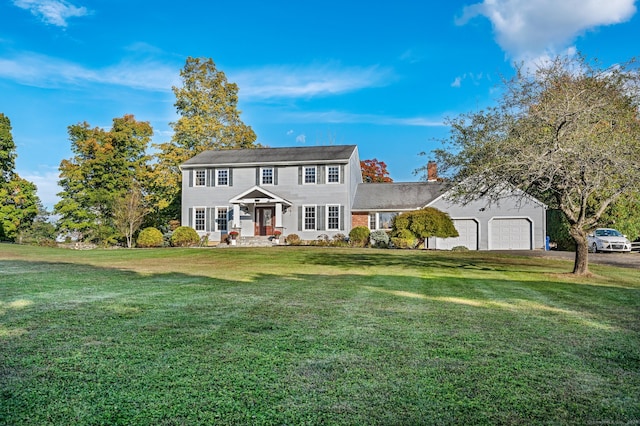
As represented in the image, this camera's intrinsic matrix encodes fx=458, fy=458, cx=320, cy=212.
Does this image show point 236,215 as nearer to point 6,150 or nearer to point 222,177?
point 222,177

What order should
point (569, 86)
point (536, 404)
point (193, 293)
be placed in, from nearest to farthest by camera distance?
point (536, 404)
point (193, 293)
point (569, 86)

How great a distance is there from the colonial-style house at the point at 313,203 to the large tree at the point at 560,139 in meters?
14.9

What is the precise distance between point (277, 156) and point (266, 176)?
5.56 feet

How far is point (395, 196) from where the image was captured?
3188cm

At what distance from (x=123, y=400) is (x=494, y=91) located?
45.0ft

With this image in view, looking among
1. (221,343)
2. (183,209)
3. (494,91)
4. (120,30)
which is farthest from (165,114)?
(221,343)

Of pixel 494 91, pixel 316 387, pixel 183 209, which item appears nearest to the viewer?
pixel 316 387

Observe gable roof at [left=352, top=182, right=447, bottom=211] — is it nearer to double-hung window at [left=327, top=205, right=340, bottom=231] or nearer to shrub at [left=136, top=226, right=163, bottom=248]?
double-hung window at [left=327, top=205, right=340, bottom=231]

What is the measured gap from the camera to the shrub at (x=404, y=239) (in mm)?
26422

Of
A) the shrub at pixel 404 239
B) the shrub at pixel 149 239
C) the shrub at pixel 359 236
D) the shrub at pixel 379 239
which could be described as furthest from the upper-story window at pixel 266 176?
the shrub at pixel 404 239

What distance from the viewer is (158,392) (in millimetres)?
3395

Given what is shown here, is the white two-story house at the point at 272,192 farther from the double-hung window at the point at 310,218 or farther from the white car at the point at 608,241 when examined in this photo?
the white car at the point at 608,241

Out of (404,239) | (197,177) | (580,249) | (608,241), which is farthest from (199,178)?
(608,241)

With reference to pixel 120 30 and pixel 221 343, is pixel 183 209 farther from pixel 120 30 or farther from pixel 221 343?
pixel 221 343
